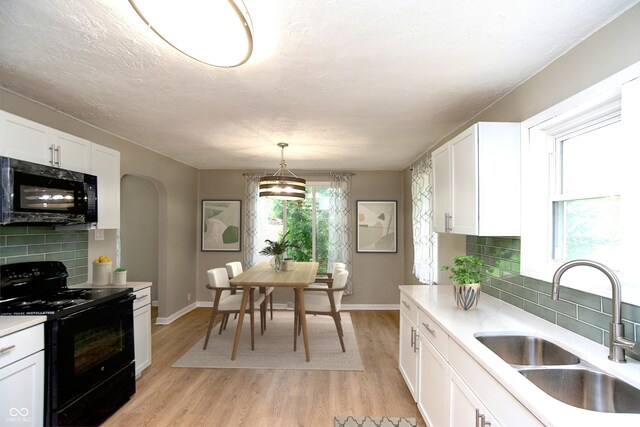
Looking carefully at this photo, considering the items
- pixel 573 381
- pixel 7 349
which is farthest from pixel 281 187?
pixel 573 381

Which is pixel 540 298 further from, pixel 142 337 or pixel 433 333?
pixel 142 337

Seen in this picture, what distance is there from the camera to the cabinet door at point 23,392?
1666 millimetres

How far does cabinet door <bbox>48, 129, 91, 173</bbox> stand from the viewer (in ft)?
7.64

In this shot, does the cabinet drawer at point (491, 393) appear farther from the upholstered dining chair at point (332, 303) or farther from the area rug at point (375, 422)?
the upholstered dining chair at point (332, 303)

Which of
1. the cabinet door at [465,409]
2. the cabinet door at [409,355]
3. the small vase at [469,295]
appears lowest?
the cabinet door at [409,355]

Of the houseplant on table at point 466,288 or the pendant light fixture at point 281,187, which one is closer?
the houseplant on table at point 466,288

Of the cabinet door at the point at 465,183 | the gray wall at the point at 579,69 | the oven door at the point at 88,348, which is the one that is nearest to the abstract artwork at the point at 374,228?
the cabinet door at the point at 465,183

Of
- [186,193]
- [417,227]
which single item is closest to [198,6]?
[417,227]

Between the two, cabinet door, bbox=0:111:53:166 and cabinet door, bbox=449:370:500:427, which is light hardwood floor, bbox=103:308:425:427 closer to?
cabinet door, bbox=449:370:500:427

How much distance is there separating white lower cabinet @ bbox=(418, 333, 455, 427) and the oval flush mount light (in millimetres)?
1848

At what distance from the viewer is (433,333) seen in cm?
202

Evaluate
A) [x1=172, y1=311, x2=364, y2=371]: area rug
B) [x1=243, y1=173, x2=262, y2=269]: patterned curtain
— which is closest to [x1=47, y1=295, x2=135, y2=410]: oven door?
[x1=172, y1=311, x2=364, y2=371]: area rug

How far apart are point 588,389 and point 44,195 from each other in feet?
10.1

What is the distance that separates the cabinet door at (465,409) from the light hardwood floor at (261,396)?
85 cm
